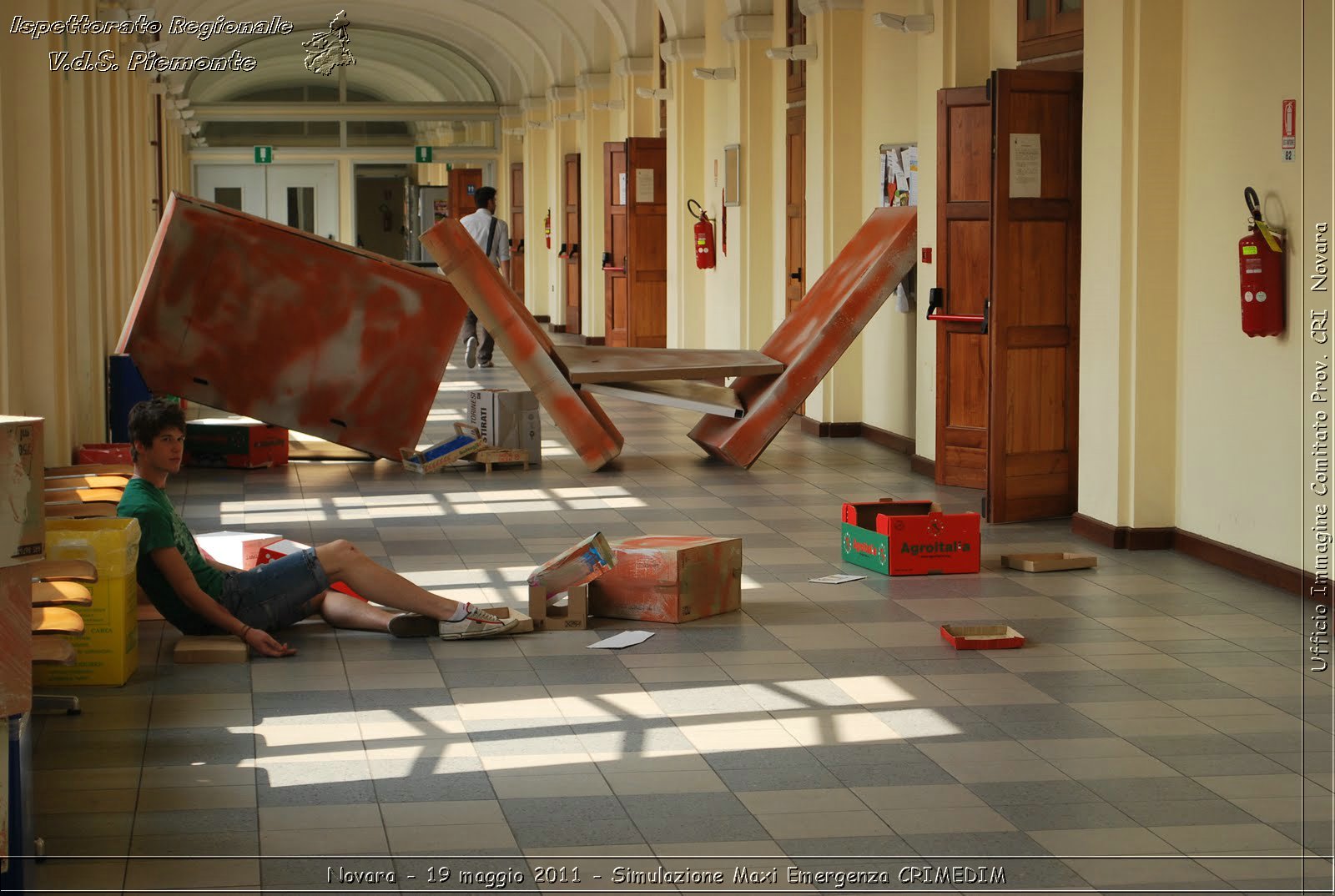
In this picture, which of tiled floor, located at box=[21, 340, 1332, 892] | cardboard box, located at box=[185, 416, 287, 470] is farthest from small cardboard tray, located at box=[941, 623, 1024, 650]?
cardboard box, located at box=[185, 416, 287, 470]

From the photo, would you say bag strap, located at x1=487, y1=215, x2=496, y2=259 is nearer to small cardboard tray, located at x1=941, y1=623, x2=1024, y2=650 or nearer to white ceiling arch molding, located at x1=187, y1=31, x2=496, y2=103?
small cardboard tray, located at x1=941, y1=623, x2=1024, y2=650

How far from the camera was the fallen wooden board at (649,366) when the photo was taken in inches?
402

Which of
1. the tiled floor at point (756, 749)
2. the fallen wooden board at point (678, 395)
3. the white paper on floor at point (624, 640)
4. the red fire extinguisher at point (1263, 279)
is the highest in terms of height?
the red fire extinguisher at point (1263, 279)

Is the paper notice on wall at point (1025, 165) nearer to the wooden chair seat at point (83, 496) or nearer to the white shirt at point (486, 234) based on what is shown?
the wooden chair seat at point (83, 496)

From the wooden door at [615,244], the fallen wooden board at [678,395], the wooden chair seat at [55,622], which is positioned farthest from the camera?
the wooden door at [615,244]

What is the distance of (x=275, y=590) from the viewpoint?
19.7 ft

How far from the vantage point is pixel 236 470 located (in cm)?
1079

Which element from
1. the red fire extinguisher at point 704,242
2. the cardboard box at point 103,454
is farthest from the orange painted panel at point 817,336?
the red fire extinguisher at point 704,242

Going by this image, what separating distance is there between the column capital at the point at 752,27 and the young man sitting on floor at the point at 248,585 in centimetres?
889

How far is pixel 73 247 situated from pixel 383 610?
16.6 feet

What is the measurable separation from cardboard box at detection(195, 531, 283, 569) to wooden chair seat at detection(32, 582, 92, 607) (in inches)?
69.1

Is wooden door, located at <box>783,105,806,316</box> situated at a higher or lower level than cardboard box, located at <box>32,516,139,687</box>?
higher

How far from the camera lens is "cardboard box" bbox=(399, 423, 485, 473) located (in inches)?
420

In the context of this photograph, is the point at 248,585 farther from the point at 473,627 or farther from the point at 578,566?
the point at 578,566
